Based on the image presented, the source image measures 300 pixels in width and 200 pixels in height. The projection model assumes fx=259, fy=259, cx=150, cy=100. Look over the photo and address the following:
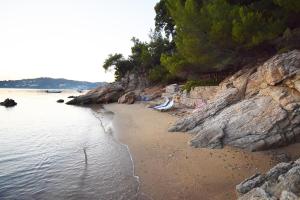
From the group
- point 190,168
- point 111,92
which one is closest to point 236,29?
point 190,168

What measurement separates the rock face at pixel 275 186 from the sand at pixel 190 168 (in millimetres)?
854

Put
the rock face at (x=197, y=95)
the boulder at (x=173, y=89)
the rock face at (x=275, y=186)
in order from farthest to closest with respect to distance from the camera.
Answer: the boulder at (x=173, y=89) < the rock face at (x=197, y=95) < the rock face at (x=275, y=186)

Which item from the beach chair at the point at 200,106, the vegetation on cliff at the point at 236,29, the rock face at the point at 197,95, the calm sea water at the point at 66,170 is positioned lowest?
the calm sea water at the point at 66,170

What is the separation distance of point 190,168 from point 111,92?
34.7 metres

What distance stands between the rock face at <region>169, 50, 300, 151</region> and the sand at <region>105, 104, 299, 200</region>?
55cm

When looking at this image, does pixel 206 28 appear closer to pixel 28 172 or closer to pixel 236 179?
pixel 236 179

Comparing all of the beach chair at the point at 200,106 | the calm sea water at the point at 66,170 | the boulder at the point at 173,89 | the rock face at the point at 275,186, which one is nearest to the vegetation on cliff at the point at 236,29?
the beach chair at the point at 200,106

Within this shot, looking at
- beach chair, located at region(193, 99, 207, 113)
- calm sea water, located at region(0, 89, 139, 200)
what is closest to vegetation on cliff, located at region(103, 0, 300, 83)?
beach chair, located at region(193, 99, 207, 113)

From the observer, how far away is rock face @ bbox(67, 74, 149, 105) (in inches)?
1596

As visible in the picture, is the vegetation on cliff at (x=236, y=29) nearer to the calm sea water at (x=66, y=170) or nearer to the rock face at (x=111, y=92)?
the calm sea water at (x=66, y=170)

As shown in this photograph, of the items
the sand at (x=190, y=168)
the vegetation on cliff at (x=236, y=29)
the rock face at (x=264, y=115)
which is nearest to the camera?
the sand at (x=190, y=168)

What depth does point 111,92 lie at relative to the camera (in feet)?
135

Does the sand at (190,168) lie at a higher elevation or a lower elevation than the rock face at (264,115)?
lower

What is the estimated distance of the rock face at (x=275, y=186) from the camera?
392cm
